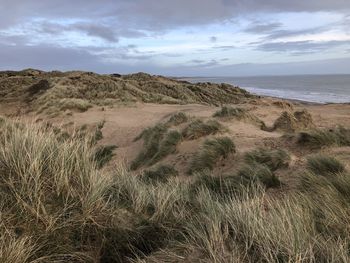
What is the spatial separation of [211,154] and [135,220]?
15.4ft

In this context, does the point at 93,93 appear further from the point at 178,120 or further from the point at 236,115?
the point at 236,115

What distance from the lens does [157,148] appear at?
12438 mm

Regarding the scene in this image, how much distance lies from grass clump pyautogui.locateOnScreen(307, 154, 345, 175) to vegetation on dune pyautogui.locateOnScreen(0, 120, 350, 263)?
37.2 inches

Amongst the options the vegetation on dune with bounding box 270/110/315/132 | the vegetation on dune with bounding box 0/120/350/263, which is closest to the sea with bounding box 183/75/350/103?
the vegetation on dune with bounding box 270/110/315/132

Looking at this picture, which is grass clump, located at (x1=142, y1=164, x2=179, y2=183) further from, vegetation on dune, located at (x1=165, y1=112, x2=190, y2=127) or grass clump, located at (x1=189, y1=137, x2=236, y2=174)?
vegetation on dune, located at (x1=165, y1=112, x2=190, y2=127)

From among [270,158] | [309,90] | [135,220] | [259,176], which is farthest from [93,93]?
[309,90]

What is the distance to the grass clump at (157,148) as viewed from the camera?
11789mm

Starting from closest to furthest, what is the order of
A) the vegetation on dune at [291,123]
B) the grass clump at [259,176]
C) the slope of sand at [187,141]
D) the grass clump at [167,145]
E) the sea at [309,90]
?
1. the grass clump at [259,176]
2. the slope of sand at [187,141]
3. the grass clump at [167,145]
4. the vegetation on dune at [291,123]
5. the sea at [309,90]

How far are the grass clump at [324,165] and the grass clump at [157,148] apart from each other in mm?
5060

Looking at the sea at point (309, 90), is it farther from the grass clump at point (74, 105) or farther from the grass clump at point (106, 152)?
the grass clump at point (106, 152)

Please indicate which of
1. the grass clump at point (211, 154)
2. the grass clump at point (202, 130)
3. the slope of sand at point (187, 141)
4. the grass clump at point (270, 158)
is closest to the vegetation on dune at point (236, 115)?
the slope of sand at point (187, 141)

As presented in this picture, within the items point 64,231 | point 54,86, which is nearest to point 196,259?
point 64,231

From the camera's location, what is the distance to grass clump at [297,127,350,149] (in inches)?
364

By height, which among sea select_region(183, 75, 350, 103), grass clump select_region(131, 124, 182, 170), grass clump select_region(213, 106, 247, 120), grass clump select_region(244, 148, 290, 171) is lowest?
sea select_region(183, 75, 350, 103)
